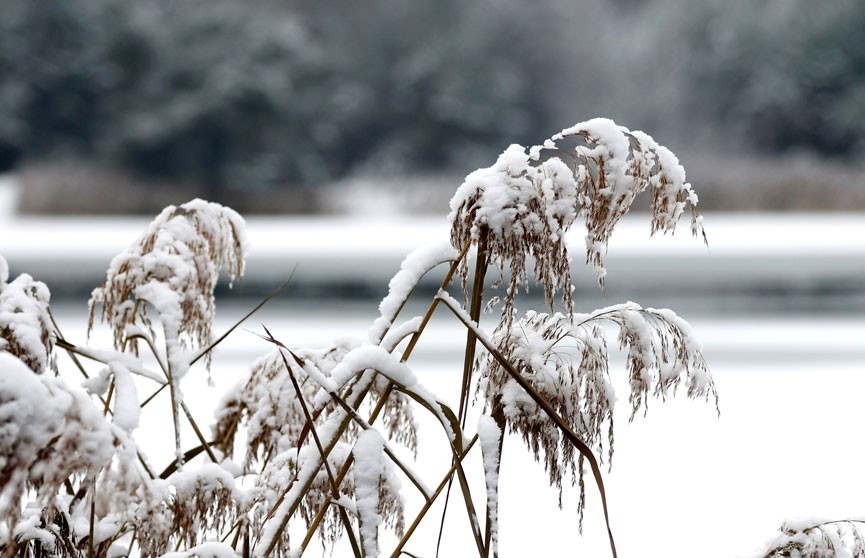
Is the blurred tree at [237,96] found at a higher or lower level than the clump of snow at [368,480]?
higher

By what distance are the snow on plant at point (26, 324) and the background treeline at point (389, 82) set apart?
104 ft

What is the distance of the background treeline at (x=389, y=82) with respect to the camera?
3309cm

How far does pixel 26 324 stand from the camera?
3.81ft

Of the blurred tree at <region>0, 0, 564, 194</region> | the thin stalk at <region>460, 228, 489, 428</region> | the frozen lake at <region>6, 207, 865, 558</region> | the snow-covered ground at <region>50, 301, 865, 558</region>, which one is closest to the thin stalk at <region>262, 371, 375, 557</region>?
the thin stalk at <region>460, 228, 489, 428</region>

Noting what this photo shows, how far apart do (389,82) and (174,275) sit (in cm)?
3607

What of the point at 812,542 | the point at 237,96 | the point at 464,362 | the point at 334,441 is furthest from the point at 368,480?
the point at 237,96

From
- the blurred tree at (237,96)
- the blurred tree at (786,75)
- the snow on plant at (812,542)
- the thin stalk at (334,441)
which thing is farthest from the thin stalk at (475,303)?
the blurred tree at (786,75)

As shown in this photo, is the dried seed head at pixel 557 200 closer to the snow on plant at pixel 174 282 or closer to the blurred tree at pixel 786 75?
the snow on plant at pixel 174 282

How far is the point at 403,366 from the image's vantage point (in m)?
1.21

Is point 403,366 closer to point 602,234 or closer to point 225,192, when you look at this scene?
point 602,234

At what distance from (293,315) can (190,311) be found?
8446mm

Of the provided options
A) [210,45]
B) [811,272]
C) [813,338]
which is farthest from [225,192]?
[813,338]

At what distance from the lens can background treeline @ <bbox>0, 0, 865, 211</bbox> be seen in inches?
1303

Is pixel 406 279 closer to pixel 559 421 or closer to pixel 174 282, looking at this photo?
pixel 559 421
